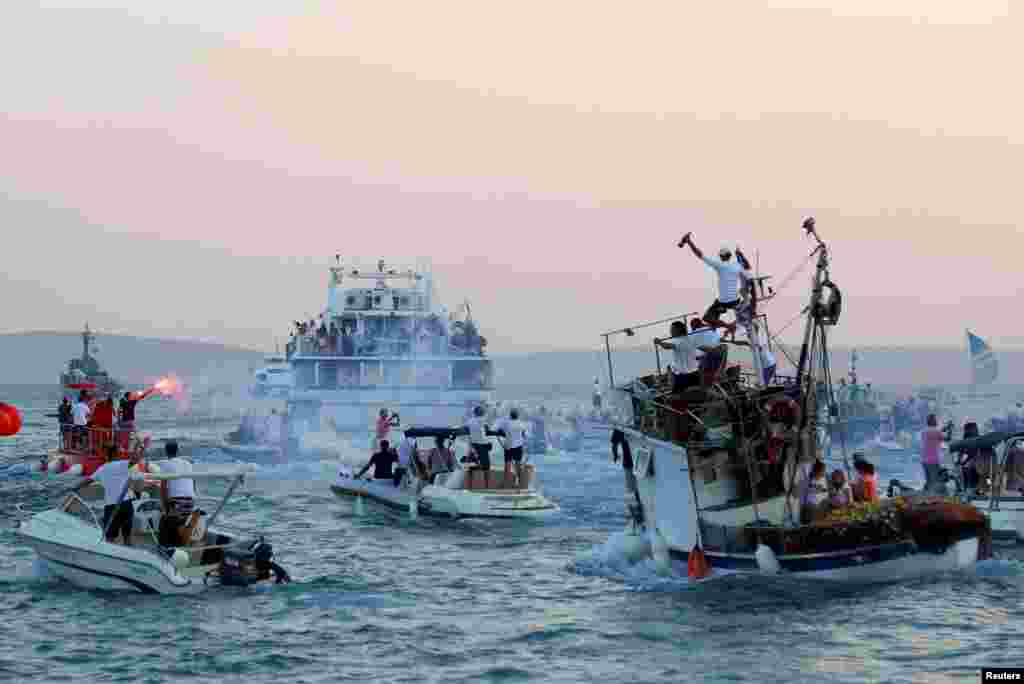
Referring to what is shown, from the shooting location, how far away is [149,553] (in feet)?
73.3

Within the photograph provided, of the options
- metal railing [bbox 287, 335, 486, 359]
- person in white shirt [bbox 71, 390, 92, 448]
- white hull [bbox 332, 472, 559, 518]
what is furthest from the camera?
metal railing [bbox 287, 335, 486, 359]

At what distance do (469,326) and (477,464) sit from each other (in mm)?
31163

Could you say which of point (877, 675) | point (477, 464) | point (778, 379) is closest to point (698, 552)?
point (778, 379)

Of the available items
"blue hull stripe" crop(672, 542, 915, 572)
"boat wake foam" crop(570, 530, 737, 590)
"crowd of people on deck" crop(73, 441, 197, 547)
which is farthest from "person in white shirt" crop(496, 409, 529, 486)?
"blue hull stripe" crop(672, 542, 915, 572)

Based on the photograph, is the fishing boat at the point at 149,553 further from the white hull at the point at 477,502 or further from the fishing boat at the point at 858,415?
the fishing boat at the point at 858,415

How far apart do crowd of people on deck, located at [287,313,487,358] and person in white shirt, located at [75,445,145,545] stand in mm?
42282

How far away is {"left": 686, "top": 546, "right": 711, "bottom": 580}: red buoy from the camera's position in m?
23.4

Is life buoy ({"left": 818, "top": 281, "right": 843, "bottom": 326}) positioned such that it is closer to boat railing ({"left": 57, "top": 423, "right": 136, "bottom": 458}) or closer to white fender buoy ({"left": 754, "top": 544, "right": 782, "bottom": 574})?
white fender buoy ({"left": 754, "top": 544, "right": 782, "bottom": 574})

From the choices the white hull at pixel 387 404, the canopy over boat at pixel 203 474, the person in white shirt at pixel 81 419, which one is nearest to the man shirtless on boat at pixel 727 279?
the canopy over boat at pixel 203 474

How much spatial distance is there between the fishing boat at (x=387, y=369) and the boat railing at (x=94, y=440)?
16.5 m

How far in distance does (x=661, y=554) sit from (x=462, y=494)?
9.77 metres

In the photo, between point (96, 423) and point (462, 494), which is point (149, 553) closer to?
point (462, 494)

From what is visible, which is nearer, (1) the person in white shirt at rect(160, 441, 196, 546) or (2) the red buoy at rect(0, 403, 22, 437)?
(1) the person in white shirt at rect(160, 441, 196, 546)

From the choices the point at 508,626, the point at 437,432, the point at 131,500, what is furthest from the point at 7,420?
the point at 508,626
